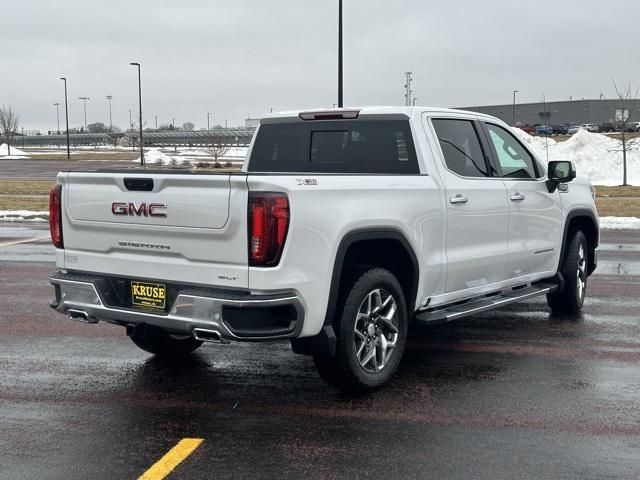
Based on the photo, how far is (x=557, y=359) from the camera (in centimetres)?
661

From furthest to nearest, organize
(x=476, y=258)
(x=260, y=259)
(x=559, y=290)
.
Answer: (x=559, y=290)
(x=476, y=258)
(x=260, y=259)

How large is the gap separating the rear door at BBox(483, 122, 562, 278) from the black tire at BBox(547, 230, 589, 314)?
37cm

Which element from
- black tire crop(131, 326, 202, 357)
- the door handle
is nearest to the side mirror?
the door handle

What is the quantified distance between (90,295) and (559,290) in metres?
4.95

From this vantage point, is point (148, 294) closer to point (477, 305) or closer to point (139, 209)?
point (139, 209)

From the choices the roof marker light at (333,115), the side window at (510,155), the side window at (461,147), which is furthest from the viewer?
the side window at (510,155)

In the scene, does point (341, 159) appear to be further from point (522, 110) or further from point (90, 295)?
point (522, 110)

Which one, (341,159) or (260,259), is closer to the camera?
(260,259)

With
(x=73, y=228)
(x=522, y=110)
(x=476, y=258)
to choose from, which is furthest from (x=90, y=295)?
(x=522, y=110)

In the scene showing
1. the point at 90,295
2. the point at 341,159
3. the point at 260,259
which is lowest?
the point at 90,295

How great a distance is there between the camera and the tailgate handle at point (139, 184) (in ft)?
16.9

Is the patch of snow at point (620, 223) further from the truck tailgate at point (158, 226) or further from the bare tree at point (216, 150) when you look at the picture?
the bare tree at point (216, 150)

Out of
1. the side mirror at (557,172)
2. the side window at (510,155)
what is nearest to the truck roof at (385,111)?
the side window at (510,155)

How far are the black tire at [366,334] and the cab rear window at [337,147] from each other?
116cm
